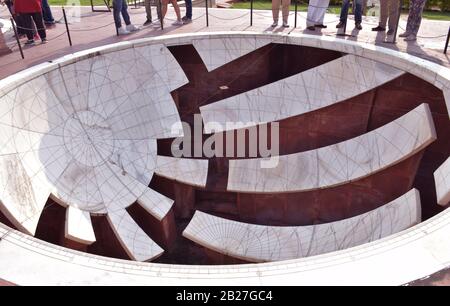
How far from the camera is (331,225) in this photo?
21.7 ft

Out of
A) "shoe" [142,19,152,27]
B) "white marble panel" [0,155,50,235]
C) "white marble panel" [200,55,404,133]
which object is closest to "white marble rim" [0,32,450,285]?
"white marble panel" [0,155,50,235]

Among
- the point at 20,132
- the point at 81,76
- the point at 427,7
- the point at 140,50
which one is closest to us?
the point at 20,132

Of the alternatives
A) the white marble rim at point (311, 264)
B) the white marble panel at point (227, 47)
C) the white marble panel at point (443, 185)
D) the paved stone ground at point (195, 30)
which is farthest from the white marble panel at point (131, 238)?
the white marble panel at point (443, 185)

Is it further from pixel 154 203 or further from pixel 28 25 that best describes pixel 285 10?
pixel 28 25

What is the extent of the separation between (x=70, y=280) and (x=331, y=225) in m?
4.62

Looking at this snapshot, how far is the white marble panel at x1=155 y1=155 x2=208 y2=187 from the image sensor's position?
24.3 feet

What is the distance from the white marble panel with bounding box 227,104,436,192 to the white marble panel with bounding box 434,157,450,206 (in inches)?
42.8

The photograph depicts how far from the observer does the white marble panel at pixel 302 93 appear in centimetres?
736

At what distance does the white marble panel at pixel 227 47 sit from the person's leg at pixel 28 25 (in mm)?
3648

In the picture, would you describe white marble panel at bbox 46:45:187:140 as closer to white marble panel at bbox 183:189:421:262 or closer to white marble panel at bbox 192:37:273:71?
white marble panel at bbox 192:37:273:71

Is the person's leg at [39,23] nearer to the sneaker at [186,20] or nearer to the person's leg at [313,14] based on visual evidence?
the sneaker at [186,20]
